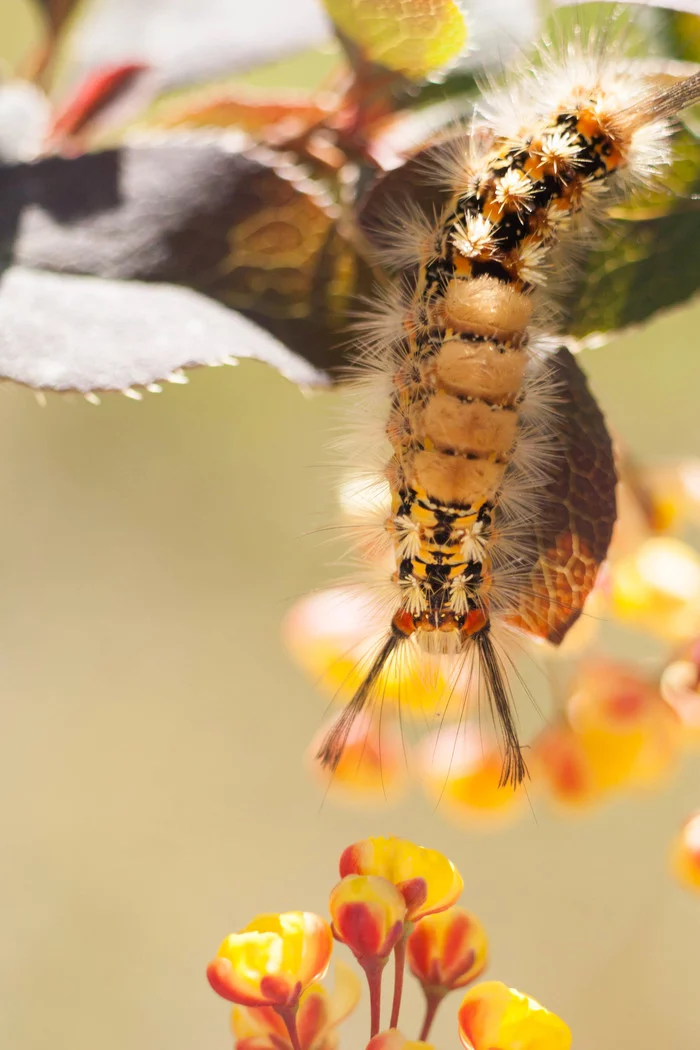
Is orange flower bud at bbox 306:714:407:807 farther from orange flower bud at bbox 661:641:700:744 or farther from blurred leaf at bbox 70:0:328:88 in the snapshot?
blurred leaf at bbox 70:0:328:88

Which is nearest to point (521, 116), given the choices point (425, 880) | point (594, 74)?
point (594, 74)

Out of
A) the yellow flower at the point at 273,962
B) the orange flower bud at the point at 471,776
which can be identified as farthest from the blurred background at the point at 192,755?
the yellow flower at the point at 273,962

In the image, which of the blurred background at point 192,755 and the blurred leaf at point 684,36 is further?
the blurred background at point 192,755

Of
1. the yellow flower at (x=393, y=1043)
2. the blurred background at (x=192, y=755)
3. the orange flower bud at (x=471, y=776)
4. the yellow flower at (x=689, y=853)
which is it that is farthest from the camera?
the blurred background at (x=192, y=755)

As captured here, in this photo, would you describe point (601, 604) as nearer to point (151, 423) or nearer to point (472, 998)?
point (472, 998)

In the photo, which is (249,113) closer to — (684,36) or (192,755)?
(684,36)

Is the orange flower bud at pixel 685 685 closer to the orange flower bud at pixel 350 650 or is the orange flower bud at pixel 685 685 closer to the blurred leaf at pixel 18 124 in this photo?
the orange flower bud at pixel 350 650

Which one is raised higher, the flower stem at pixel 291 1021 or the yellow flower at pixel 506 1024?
the yellow flower at pixel 506 1024
